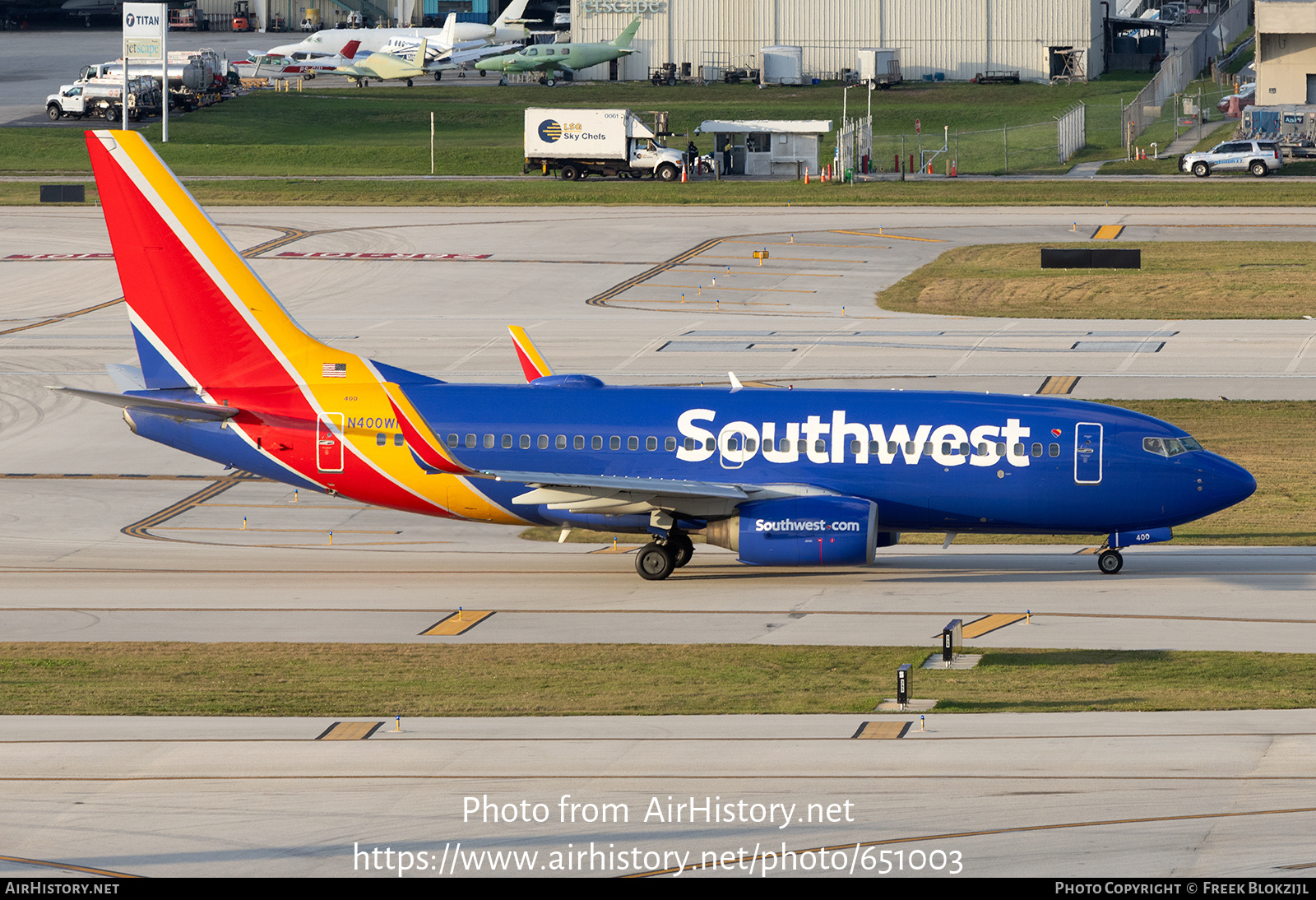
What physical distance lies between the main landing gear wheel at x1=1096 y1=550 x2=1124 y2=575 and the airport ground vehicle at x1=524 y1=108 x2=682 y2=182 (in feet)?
224

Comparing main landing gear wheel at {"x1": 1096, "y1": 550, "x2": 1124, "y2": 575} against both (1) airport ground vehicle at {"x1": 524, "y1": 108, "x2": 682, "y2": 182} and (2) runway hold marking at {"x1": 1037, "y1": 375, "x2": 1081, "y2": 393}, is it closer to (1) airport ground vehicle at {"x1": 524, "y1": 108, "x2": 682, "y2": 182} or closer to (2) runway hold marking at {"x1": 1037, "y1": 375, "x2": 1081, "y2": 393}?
(2) runway hold marking at {"x1": 1037, "y1": 375, "x2": 1081, "y2": 393}

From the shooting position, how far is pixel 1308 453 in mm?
45281

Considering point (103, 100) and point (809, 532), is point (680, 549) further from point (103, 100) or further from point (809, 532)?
point (103, 100)

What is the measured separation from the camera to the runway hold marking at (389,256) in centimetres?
7869

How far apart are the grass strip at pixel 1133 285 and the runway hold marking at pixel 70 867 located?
172 feet

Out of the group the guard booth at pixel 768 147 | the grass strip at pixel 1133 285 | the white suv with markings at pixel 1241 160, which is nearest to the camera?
the grass strip at pixel 1133 285

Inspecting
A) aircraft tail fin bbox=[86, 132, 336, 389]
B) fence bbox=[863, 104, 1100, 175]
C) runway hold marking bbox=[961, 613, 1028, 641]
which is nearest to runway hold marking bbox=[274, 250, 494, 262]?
fence bbox=[863, 104, 1100, 175]

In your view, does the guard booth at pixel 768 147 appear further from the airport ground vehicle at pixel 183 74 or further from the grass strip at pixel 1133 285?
the airport ground vehicle at pixel 183 74

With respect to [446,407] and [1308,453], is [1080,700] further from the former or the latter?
[1308,453]

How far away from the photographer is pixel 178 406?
3497 cm

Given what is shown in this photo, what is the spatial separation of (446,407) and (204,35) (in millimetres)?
156586

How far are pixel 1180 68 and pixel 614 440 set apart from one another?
11847 centimetres

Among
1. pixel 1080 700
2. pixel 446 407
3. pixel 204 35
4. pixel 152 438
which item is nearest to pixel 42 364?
pixel 152 438


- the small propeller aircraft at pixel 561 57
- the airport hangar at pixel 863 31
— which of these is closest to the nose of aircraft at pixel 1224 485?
the airport hangar at pixel 863 31
